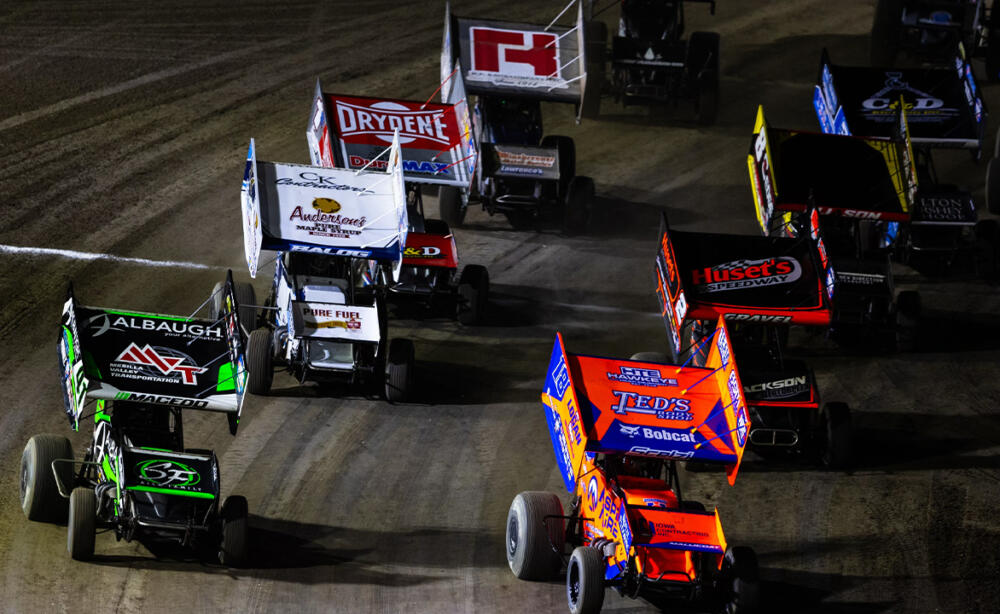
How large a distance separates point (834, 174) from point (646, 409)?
29.3ft

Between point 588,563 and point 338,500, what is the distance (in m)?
4.12

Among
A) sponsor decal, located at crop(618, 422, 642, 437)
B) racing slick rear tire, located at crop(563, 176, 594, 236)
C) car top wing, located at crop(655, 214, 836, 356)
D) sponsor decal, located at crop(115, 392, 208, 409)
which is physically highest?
sponsor decal, located at crop(115, 392, 208, 409)

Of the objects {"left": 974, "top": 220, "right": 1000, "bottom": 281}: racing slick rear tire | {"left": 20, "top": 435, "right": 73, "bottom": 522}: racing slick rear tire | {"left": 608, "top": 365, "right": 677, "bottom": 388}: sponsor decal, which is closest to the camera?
{"left": 20, "top": 435, "right": 73, "bottom": 522}: racing slick rear tire

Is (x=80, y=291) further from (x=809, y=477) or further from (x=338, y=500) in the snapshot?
(x=809, y=477)

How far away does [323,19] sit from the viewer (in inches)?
1515

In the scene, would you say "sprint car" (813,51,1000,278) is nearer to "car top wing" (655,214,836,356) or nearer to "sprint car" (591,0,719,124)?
"sprint car" (591,0,719,124)

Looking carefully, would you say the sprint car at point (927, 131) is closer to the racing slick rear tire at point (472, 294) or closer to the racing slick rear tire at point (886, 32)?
the racing slick rear tire at point (472, 294)

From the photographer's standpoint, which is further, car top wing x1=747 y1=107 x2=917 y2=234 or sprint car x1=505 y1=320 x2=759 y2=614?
car top wing x1=747 y1=107 x2=917 y2=234

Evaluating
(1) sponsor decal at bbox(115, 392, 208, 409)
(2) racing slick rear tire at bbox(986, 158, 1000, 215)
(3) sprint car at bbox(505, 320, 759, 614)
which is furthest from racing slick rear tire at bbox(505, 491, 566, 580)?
(2) racing slick rear tire at bbox(986, 158, 1000, 215)

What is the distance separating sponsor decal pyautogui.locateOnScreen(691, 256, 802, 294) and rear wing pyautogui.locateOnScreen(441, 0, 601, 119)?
24.2 feet

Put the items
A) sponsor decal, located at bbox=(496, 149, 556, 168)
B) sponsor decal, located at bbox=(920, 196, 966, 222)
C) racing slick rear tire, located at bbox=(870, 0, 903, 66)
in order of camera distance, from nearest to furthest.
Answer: sponsor decal, located at bbox=(920, 196, 966, 222)
sponsor decal, located at bbox=(496, 149, 556, 168)
racing slick rear tire, located at bbox=(870, 0, 903, 66)

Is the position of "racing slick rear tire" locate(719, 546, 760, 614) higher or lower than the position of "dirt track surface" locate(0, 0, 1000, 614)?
higher

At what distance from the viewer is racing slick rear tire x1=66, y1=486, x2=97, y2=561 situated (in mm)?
15656

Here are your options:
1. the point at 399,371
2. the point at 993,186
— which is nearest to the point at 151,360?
the point at 399,371
